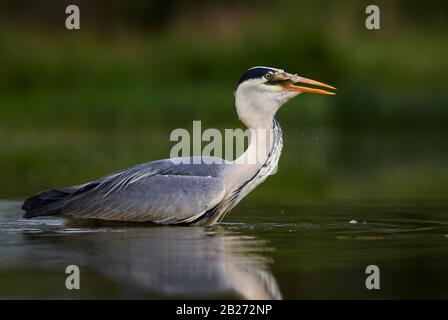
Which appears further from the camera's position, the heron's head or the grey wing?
the heron's head

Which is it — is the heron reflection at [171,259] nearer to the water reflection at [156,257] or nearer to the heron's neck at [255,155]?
the water reflection at [156,257]

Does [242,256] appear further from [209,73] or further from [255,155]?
[209,73]

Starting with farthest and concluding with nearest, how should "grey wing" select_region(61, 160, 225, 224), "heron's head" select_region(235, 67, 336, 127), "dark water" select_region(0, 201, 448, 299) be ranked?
"heron's head" select_region(235, 67, 336, 127), "grey wing" select_region(61, 160, 225, 224), "dark water" select_region(0, 201, 448, 299)

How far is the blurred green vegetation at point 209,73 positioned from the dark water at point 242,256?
25.6ft

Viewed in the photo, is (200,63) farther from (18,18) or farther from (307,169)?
(307,169)

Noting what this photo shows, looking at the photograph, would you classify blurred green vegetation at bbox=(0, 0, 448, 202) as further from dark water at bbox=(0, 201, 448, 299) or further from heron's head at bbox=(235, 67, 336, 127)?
dark water at bbox=(0, 201, 448, 299)

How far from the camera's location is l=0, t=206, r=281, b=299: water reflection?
7992 millimetres

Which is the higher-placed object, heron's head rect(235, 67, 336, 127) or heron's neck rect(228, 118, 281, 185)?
heron's head rect(235, 67, 336, 127)

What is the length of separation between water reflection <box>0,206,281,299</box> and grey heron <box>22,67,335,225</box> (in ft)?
0.58

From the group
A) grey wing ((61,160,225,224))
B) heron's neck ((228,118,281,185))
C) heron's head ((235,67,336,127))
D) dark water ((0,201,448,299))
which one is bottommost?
dark water ((0,201,448,299))

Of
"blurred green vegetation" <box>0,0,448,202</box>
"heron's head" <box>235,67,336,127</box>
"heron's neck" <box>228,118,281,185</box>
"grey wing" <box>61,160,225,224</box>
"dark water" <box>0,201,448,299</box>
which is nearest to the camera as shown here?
"dark water" <box>0,201,448,299</box>

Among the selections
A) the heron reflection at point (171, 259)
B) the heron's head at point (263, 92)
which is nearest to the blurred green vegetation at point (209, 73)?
the heron's head at point (263, 92)

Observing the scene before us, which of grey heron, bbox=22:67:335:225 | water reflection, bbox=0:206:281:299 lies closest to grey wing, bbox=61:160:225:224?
grey heron, bbox=22:67:335:225
